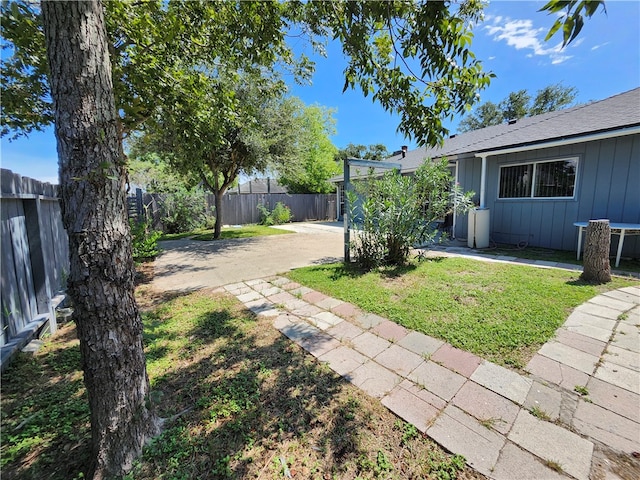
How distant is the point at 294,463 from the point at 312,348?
1.11 meters

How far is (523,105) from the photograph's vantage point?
21.8 meters

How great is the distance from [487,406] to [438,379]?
35 cm

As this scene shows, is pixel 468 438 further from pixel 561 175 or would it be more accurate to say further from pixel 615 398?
pixel 561 175

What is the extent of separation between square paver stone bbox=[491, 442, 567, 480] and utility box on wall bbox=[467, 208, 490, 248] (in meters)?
6.44

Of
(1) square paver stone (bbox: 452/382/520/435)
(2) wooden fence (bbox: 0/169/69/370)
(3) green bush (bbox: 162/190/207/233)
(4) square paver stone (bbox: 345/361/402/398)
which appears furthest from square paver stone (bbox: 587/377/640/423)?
(3) green bush (bbox: 162/190/207/233)

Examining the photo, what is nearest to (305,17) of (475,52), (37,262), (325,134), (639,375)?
(475,52)

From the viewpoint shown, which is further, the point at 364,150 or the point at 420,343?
the point at 364,150

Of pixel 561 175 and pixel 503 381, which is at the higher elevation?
pixel 561 175

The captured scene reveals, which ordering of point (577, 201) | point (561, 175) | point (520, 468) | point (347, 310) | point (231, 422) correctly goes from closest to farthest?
point (520, 468) < point (231, 422) < point (347, 310) < point (577, 201) < point (561, 175)

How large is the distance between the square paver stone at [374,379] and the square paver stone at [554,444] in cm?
75

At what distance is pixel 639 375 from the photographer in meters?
2.08

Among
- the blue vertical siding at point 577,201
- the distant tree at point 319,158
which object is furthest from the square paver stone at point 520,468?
the distant tree at point 319,158

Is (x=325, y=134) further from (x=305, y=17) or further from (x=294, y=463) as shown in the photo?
(x=294, y=463)

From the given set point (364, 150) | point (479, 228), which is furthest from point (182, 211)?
point (364, 150)
